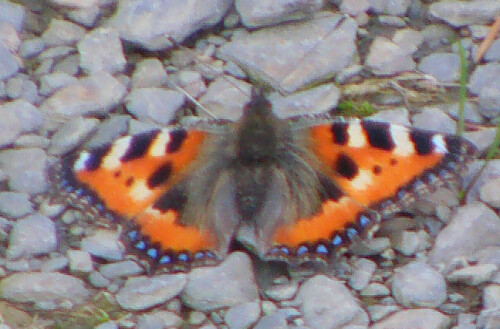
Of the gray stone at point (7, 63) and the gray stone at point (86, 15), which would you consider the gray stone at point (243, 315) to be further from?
the gray stone at point (86, 15)

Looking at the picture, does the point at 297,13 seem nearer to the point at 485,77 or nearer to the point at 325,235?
the point at 485,77

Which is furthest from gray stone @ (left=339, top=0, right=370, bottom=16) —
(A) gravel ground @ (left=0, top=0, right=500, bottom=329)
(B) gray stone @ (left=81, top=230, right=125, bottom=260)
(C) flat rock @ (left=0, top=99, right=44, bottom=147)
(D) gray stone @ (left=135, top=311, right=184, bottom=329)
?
(D) gray stone @ (left=135, top=311, right=184, bottom=329)

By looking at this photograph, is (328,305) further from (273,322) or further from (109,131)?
(109,131)

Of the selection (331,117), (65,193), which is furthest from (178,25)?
(65,193)

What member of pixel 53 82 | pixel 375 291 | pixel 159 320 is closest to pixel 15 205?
pixel 53 82

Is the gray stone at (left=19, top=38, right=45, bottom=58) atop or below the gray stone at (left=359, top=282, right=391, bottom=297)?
atop

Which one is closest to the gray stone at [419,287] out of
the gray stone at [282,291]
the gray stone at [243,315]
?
the gray stone at [282,291]

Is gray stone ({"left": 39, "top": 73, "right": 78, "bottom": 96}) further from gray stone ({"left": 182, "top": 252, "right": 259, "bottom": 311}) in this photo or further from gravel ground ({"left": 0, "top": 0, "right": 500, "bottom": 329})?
gray stone ({"left": 182, "top": 252, "right": 259, "bottom": 311})
